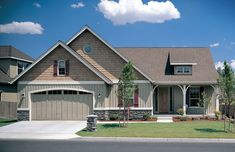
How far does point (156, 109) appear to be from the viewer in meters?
28.1

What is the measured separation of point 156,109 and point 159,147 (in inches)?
571

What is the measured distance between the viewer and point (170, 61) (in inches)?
1088

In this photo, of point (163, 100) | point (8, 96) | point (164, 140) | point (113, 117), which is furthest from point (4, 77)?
point (164, 140)

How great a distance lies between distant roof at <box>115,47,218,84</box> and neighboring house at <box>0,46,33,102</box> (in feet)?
39.8

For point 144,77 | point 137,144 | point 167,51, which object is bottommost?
point 137,144

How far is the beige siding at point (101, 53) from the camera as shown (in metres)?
25.7

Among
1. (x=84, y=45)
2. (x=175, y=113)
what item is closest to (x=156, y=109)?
(x=175, y=113)

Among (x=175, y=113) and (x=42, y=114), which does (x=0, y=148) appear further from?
(x=175, y=113)

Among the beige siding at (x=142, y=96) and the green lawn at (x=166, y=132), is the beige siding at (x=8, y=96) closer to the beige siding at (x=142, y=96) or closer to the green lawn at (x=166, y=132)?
the beige siding at (x=142, y=96)

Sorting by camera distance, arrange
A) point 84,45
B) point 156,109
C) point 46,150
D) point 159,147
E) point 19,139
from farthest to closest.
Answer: point 156,109 → point 84,45 → point 19,139 → point 159,147 → point 46,150

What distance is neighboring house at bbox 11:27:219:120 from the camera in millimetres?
23969

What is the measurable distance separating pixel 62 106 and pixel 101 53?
5.30m

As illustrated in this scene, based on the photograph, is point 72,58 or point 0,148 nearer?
point 0,148

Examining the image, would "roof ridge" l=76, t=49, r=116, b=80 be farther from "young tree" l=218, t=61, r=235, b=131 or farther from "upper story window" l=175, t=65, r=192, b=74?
"young tree" l=218, t=61, r=235, b=131
